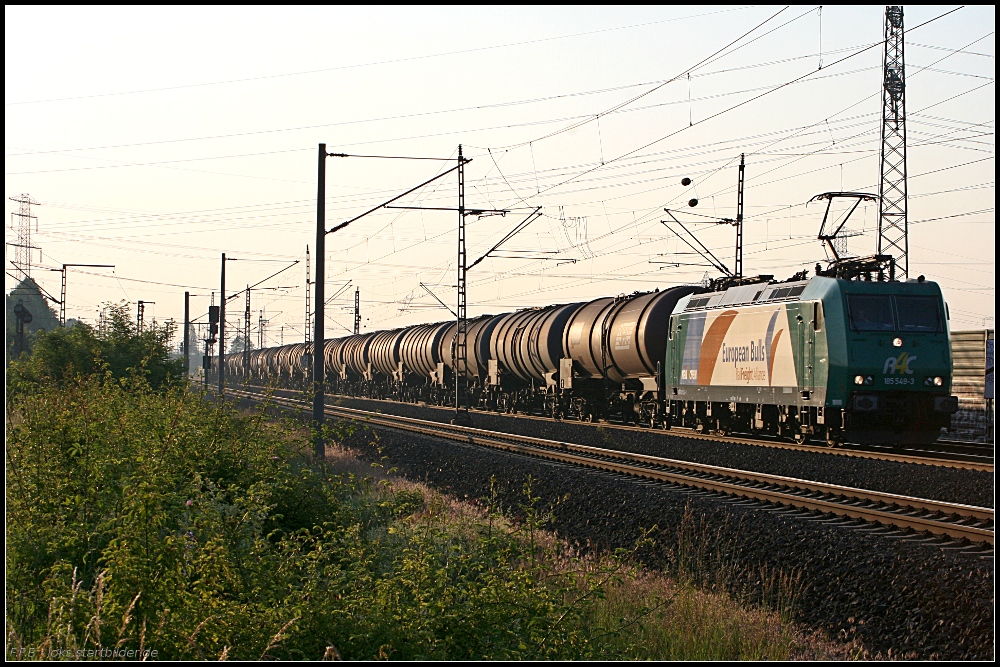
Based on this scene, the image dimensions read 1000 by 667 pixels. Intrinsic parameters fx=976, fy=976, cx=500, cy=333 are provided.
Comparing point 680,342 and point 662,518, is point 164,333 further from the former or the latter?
point 662,518

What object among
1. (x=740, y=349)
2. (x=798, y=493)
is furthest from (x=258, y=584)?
(x=740, y=349)

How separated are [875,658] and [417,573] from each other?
342 centimetres

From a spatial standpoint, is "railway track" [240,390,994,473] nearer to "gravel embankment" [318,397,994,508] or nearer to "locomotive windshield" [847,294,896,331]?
"gravel embankment" [318,397,994,508]

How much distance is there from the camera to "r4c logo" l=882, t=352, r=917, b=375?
1892 centimetres

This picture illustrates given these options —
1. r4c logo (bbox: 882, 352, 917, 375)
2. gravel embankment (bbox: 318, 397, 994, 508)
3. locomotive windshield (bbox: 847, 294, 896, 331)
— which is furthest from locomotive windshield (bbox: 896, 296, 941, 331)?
gravel embankment (bbox: 318, 397, 994, 508)

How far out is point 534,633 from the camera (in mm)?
6602

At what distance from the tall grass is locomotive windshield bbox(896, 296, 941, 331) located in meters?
11.0

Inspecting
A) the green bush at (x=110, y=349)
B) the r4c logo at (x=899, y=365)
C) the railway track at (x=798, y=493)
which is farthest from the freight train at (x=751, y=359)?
the green bush at (x=110, y=349)

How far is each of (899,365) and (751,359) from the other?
11.4ft

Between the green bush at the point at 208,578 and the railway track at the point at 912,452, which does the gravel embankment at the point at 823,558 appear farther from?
the railway track at the point at 912,452

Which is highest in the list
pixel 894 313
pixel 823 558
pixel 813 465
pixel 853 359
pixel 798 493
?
pixel 894 313

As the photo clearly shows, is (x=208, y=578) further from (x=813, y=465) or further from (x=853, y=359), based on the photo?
(x=853, y=359)

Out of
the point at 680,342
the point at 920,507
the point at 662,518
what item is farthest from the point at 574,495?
the point at 680,342

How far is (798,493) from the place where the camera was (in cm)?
1398
